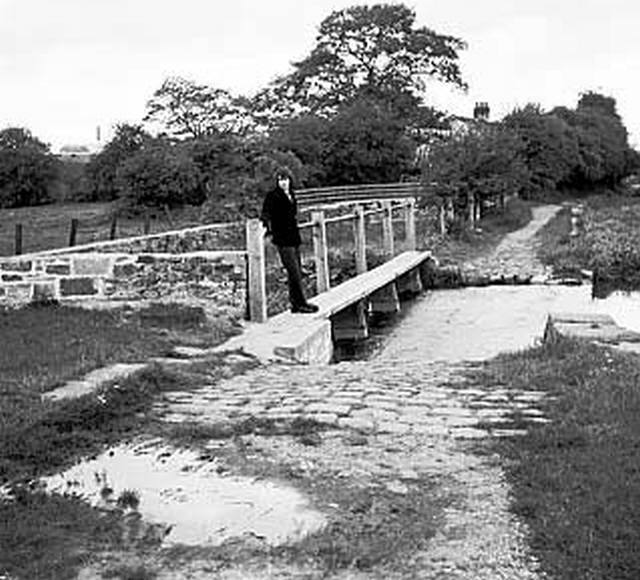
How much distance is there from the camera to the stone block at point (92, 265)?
455 inches

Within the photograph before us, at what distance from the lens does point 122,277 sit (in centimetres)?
1161

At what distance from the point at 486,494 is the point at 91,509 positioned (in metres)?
1.67

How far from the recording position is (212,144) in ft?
110

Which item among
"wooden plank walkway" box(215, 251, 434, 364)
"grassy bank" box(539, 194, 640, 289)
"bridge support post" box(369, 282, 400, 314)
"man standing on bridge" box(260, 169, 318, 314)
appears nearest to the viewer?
"wooden plank walkway" box(215, 251, 434, 364)

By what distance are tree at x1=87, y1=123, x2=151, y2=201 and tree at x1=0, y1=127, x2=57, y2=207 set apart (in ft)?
6.10

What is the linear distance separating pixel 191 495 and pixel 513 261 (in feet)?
67.1

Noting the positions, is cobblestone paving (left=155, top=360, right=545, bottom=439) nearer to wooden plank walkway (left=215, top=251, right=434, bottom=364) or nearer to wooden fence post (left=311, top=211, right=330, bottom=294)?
wooden plank walkway (left=215, top=251, right=434, bottom=364)

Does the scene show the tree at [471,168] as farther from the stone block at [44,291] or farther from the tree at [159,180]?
the stone block at [44,291]

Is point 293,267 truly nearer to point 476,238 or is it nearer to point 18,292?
point 18,292

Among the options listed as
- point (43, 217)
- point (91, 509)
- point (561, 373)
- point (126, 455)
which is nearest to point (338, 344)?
point (561, 373)

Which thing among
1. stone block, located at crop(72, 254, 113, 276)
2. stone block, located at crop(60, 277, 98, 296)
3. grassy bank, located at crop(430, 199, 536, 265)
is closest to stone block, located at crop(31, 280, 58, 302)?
stone block, located at crop(60, 277, 98, 296)

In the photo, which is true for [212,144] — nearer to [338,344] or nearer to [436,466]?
[338,344]

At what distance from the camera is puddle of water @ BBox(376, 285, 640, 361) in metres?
13.0

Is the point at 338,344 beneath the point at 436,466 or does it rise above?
beneath
